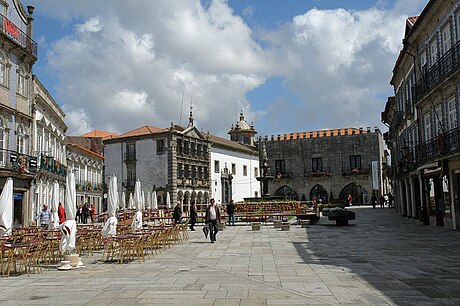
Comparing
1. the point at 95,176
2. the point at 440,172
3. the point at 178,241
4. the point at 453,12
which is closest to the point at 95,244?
the point at 178,241

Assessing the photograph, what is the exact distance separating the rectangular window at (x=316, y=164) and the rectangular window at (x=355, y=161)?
3998 mm

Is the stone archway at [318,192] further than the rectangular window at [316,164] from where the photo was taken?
No

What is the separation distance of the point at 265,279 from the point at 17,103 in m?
21.0

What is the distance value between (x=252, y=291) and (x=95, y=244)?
30.5ft

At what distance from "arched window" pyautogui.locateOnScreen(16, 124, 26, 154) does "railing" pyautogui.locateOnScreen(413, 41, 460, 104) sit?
20.9 m

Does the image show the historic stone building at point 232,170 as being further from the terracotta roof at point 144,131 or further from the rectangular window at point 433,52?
the rectangular window at point 433,52

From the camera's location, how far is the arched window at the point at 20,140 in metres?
25.4

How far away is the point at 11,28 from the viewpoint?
25047 mm

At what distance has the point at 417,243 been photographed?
1517 cm

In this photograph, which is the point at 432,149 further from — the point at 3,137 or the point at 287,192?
the point at 287,192

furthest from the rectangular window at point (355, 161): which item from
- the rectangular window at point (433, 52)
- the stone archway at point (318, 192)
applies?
the rectangular window at point (433, 52)

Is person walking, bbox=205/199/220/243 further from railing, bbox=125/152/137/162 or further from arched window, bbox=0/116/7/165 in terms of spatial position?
railing, bbox=125/152/137/162

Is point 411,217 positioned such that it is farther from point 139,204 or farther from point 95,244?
point 95,244

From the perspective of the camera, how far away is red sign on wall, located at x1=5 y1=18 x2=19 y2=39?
24.6 m
